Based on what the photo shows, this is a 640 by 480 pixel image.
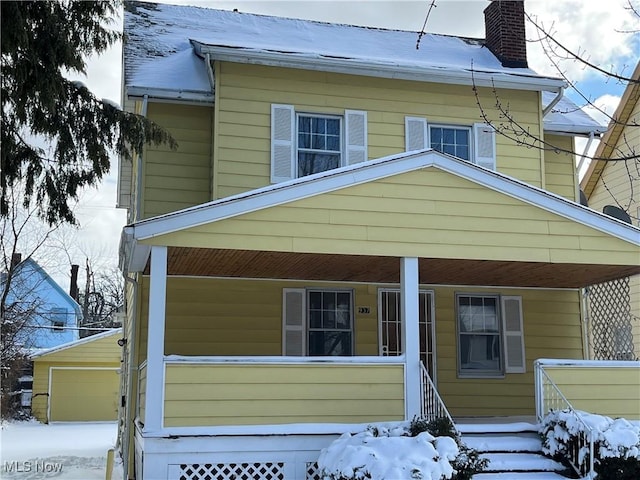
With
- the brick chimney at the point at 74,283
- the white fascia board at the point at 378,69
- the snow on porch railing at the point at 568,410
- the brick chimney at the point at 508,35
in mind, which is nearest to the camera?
the snow on porch railing at the point at 568,410

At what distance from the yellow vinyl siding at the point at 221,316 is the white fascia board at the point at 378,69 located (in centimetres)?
351

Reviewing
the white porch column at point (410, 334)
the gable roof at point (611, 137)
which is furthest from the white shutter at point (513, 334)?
the gable roof at point (611, 137)

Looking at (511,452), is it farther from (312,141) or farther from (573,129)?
(573,129)

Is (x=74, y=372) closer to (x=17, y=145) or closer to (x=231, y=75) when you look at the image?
(x=231, y=75)

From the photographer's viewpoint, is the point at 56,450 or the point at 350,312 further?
the point at 56,450

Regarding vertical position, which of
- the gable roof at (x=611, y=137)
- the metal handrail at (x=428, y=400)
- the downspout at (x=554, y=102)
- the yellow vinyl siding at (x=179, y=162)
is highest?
the gable roof at (x=611, y=137)

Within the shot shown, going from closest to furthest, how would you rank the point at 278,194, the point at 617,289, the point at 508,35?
1. the point at 278,194
2. the point at 617,289
3. the point at 508,35

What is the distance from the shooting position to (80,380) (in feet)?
92.4

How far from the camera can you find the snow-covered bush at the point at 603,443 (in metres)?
8.63

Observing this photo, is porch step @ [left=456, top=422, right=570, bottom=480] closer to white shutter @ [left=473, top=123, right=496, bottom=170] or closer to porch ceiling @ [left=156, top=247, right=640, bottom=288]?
porch ceiling @ [left=156, top=247, right=640, bottom=288]

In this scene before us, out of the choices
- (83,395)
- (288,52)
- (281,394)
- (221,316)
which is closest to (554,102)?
(288,52)

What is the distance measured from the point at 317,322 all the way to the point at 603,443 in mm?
4992

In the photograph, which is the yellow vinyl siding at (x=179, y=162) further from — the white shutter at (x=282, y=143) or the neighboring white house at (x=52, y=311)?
the neighboring white house at (x=52, y=311)

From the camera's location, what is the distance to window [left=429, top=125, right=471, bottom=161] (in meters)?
12.9
